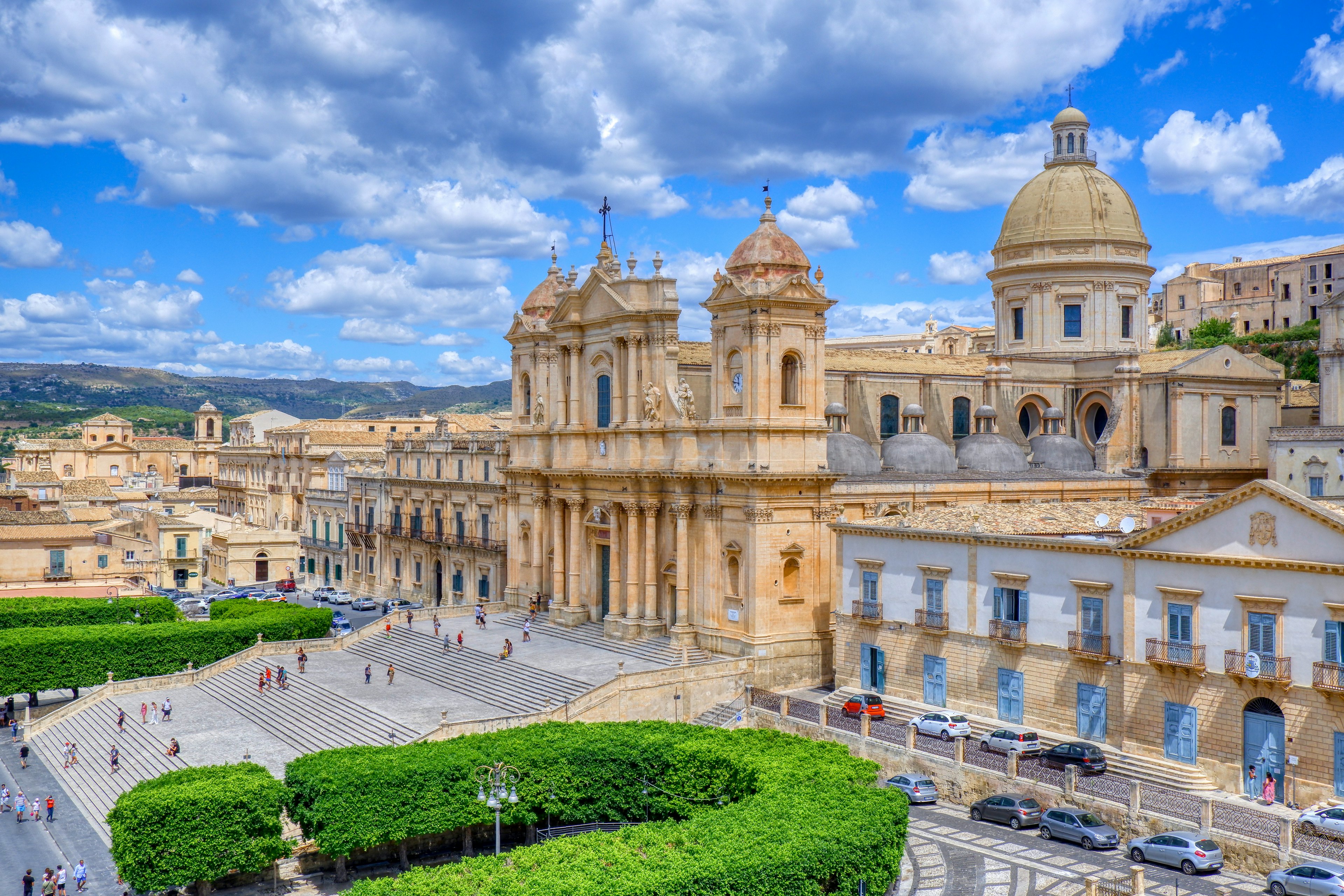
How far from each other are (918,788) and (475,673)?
18.9 metres

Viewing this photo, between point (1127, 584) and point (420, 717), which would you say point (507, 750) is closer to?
point (420, 717)

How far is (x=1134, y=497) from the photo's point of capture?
188 feet

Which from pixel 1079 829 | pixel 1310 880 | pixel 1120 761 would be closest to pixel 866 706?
pixel 1120 761

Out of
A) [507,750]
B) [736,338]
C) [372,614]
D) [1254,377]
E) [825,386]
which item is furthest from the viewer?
[372,614]

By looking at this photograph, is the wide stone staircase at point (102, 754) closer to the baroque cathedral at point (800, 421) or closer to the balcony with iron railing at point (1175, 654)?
the baroque cathedral at point (800, 421)

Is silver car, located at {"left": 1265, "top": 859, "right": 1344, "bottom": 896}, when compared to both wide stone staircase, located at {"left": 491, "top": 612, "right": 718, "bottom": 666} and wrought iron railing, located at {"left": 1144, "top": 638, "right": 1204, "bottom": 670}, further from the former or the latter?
wide stone staircase, located at {"left": 491, "top": 612, "right": 718, "bottom": 666}

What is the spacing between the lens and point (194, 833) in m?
28.8

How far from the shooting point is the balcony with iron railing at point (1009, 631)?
3678 cm

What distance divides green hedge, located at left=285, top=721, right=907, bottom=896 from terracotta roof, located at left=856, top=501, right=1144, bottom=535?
1121 cm

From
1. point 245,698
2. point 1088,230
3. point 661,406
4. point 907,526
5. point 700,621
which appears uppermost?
point 1088,230

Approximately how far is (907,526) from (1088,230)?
103 feet

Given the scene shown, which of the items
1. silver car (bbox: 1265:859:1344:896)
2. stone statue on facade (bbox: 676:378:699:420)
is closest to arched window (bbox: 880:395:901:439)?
stone statue on facade (bbox: 676:378:699:420)

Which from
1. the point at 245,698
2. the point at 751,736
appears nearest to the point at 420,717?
the point at 245,698

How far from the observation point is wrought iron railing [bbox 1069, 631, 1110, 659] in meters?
34.5
